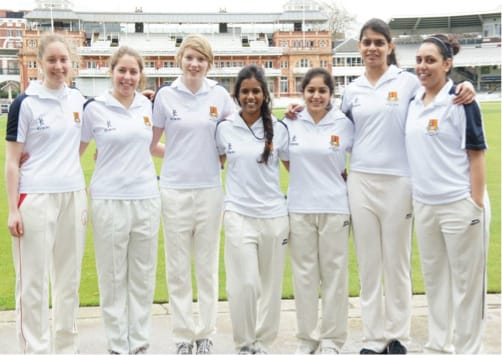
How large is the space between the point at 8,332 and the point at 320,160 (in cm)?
236

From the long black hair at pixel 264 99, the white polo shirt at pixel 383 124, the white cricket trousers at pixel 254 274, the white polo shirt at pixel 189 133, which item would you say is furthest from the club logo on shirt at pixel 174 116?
the white polo shirt at pixel 383 124

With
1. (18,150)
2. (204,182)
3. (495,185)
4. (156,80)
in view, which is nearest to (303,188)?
(204,182)

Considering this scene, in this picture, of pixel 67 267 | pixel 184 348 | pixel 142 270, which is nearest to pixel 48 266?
pixel 67 267

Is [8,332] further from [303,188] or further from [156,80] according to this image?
[156,80]

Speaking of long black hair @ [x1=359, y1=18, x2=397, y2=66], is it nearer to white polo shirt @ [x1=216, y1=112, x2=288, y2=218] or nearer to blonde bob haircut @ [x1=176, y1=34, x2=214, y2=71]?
white polo shirt @ [x1=216, y1=112, x2=288, y2=218]

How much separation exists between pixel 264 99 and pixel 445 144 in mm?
1060

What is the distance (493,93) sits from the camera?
55.9m

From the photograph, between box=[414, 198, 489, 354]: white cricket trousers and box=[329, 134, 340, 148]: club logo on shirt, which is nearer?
box=[414, 198, 489, 354]: white cricket trousers

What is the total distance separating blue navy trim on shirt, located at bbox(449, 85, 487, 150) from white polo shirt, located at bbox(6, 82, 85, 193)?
222 centimetres

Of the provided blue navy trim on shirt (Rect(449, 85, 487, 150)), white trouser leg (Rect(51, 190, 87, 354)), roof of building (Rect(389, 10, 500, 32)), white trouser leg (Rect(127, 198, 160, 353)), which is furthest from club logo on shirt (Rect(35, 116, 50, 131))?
roof of building (Rect(389, 10, 500, 32))

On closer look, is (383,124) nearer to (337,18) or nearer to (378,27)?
(378,27)

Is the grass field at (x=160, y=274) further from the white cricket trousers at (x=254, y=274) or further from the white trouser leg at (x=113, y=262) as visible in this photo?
the white cricket trousers at (x=254, y=274)

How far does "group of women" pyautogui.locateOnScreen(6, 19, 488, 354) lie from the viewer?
3.80 meters

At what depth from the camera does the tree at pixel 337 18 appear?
73.0m
